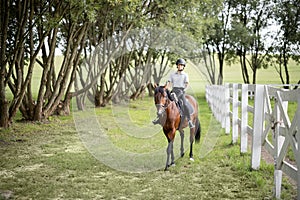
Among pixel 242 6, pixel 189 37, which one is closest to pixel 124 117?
pixel 189 37

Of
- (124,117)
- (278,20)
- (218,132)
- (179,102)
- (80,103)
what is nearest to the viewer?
(179,102)

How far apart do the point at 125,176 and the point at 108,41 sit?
1494 centimetres

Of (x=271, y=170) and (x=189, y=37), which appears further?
(x=189, y=37)

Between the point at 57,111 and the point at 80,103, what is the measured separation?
1.74m

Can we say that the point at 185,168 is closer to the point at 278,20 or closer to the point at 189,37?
the point at 189,37

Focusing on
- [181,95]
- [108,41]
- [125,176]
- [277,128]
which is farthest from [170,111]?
[108,41]

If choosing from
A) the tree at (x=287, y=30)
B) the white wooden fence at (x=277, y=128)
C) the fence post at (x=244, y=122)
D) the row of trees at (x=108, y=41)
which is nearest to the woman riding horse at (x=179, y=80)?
the white wooden fence at (x=277, y=128)

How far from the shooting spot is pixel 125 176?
7.68 m

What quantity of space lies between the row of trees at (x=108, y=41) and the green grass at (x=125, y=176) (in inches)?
146

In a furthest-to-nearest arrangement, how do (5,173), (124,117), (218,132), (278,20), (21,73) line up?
(278,20) → (124,117) → (21,73) → (218,132) → (5,173)

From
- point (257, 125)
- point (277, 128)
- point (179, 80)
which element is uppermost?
point (179, 80)

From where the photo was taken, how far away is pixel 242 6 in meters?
40.4

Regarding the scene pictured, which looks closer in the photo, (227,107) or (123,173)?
(123,173)

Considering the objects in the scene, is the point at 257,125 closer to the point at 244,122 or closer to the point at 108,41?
the point at 244,122
